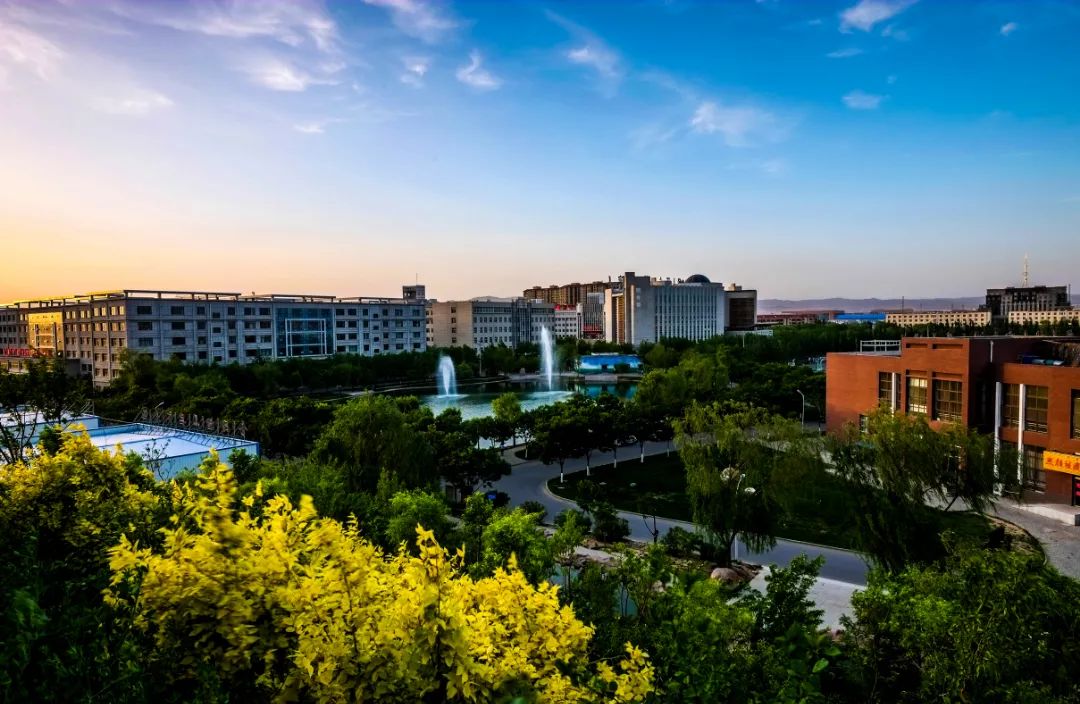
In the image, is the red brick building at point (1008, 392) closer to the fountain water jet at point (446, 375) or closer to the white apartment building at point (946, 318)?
the fountain water jet at point (446, 375)

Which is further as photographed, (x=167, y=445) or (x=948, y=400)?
(x=948, y=400)

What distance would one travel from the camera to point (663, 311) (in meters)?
103

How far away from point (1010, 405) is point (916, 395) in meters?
2.93

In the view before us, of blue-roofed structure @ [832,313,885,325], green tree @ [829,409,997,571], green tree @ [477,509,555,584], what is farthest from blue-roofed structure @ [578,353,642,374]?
blue-roofed structure @ [832,313,885,325]

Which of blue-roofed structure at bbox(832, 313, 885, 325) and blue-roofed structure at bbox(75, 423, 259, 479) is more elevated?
blue-roofed structure at bbox(832, 313, 885, 325)

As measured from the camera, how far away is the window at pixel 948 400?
66.6 feet

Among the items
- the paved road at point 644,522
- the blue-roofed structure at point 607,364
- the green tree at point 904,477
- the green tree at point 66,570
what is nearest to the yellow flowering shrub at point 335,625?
the green tree at point 66,570

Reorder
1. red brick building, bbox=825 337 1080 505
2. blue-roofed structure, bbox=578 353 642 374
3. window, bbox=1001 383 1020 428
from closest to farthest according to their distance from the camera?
1. red brick building, bbox=825 337 1080 505
2. window, bbox=1001 383 1020 428
3. blue-roofed structure, bbox=578 353 642 374

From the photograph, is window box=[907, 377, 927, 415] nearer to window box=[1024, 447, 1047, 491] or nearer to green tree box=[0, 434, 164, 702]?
window box=[1024, 447, 1047, 491]

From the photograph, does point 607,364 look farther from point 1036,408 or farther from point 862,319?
point 862,319

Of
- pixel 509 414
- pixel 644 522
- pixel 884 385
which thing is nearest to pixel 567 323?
pixel 509 414

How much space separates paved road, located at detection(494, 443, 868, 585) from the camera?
43.7 feet

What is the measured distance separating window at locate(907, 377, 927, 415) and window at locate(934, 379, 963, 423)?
51 cm

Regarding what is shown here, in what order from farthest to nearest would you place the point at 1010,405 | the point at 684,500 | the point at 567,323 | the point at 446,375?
the point at 567,323 < the point at 446,375 < the point at 1010,405 < the point at 684,500
